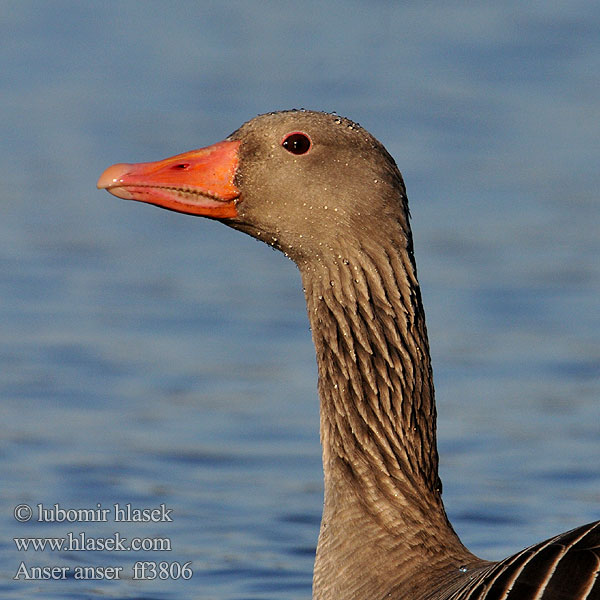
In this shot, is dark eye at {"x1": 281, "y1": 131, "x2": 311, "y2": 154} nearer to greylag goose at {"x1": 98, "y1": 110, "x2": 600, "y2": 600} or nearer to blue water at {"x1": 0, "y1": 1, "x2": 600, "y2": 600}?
greylag goose at {"x1": 98, "y1": 110, "x2": 600, "y2": 600}

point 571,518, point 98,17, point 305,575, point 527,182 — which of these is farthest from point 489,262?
point 98,17

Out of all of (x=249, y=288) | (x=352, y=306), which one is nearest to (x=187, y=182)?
(x=352, y=306)

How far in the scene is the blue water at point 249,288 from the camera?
1041 cm

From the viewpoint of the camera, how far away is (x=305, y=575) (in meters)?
9.61

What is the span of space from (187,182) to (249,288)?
625 centimetres

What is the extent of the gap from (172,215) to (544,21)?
7045 mm

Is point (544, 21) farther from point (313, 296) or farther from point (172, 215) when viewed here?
point (313, 296)

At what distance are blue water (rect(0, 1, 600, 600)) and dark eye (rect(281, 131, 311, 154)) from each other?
2981 mm

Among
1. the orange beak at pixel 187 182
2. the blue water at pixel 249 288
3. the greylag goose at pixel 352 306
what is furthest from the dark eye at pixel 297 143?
the blue water at pixel 249 288

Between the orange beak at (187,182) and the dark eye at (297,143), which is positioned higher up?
the dark eye at (297,143)

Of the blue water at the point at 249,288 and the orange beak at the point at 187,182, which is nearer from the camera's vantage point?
the orange beak at the point at 187,182

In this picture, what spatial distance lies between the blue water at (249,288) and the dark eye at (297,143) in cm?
298

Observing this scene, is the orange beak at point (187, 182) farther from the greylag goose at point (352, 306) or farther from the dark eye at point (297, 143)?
the dark eye at point (297, 143)

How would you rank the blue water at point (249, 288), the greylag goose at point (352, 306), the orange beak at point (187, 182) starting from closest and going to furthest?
1. the greylag goose at point (352, 306)
2. the orange beak at point (187, 182)
3. the blue water at point (249, 288)
